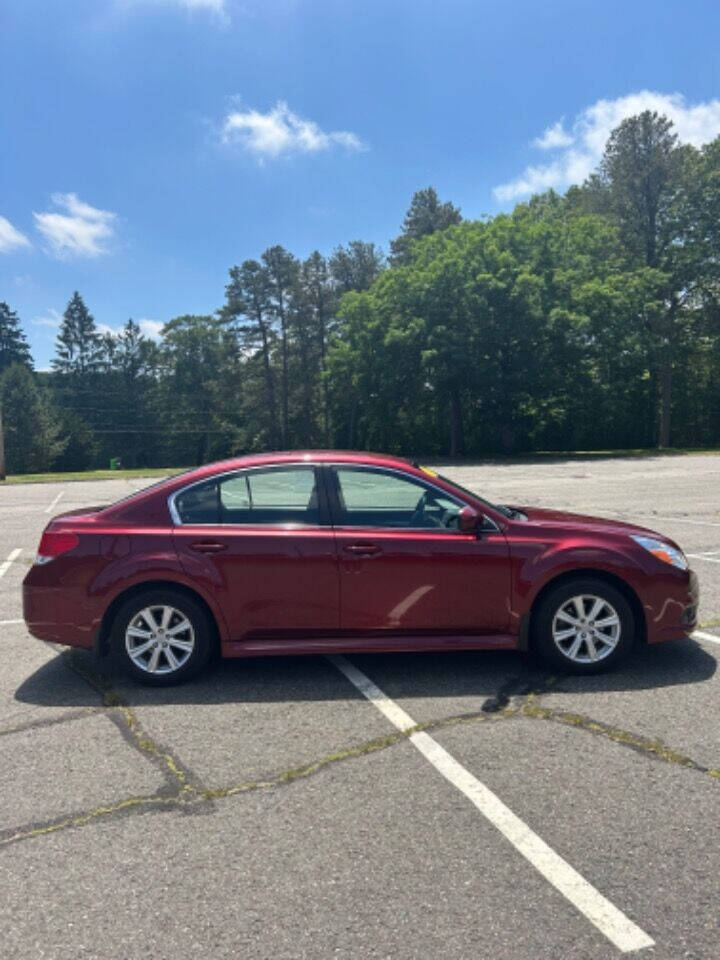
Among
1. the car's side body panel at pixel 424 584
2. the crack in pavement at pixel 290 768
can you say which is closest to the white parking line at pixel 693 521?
the crack in pavement at pixel 290 768

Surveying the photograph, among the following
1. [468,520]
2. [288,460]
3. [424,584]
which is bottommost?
[424,584]

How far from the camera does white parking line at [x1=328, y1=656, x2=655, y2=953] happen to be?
7.71ft

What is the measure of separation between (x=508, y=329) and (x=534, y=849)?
38365mm

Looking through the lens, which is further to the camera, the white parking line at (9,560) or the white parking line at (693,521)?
the white parking line at (693,521)

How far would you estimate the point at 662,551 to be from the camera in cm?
480

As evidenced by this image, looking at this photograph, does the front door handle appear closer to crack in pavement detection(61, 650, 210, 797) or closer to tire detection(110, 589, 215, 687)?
tire detection(110, 589, 215, 687)

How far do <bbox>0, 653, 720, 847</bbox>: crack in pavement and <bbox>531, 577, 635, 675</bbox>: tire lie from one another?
0.21m

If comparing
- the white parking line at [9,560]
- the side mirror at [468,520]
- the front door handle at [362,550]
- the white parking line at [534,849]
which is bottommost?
the white parking line at [534,849]

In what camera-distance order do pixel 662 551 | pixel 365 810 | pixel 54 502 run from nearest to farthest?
pixel 365 810 < pixel 662 551 < pixel 54 502

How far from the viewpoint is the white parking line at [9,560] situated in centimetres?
874

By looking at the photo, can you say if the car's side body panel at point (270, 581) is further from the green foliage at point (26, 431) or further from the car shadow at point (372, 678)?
the green foliage at point (26, 431)

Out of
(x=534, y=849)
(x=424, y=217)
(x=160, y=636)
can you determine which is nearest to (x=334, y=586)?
(x=160, y=636)

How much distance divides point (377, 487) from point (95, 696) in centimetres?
232

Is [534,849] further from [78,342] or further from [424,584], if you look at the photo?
[78,342]
